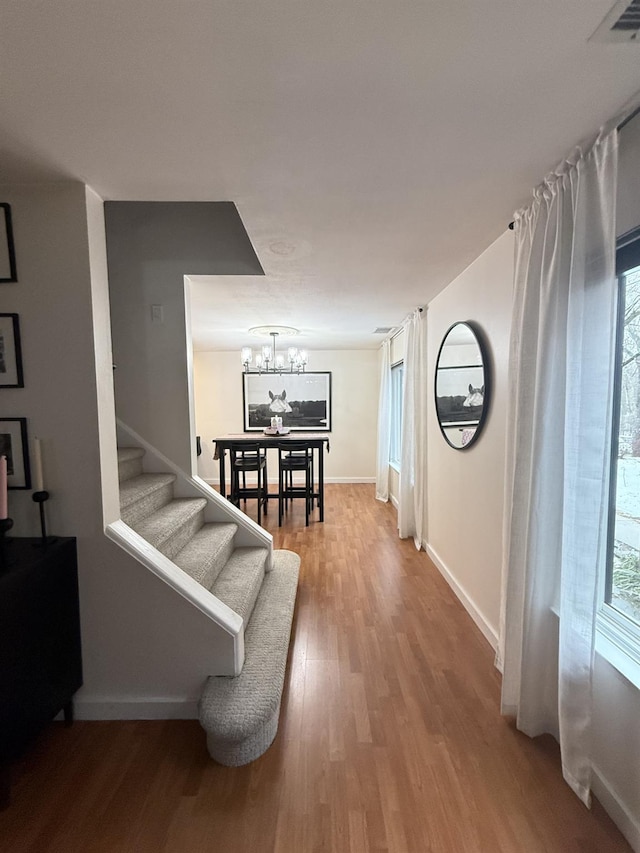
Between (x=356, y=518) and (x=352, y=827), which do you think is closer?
(x=352, y=827)

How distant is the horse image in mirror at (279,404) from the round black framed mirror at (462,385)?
10.6 feet

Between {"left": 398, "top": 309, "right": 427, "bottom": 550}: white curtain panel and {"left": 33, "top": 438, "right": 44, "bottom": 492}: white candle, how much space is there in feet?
9.65

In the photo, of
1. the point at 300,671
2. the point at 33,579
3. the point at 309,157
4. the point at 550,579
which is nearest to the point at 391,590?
the point at 300,671

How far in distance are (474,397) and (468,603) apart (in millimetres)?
1404

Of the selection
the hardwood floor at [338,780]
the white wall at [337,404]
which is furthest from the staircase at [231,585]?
the white wall at [337,404]

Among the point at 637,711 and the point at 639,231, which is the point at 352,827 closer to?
the point at 637,711

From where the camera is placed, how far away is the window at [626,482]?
1.33 m

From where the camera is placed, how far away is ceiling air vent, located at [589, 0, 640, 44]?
33.2 inches

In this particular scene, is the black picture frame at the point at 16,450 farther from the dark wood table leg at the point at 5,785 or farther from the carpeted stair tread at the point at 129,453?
the dark wood table leg at the point at 5,785

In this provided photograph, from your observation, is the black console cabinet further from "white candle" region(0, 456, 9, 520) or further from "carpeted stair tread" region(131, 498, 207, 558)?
"carpeted stair tread" region(131, 498, 207, 558)

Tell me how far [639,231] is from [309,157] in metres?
1.14

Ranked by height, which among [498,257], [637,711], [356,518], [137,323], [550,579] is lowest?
[356,518]

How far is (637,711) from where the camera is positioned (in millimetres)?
1188

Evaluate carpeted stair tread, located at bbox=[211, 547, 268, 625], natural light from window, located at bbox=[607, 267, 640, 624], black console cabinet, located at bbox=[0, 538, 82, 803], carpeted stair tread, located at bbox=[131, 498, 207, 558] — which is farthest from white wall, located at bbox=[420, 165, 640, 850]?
black console cabinet, located at bbox=[0, 538, 82, 803]
